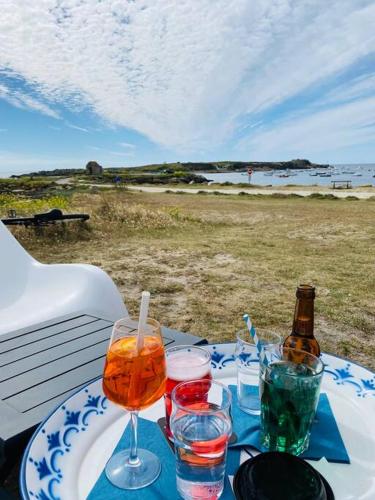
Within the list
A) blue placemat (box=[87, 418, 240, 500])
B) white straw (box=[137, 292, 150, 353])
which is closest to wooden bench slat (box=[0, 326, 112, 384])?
blue placemat (box=[87, 418, 240, 500])

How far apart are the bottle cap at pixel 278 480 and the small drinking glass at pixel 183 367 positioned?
0.24m

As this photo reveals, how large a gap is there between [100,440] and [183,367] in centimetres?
28

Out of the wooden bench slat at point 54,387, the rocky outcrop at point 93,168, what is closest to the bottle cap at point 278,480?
the wooden bench slat at point 54,387

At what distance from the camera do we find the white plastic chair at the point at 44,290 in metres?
2.51

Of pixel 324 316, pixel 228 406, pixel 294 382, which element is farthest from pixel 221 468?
pixel 324 316

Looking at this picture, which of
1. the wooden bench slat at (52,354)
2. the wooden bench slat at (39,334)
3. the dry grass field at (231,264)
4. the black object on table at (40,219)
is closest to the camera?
the wooden bench slat at (52,354)

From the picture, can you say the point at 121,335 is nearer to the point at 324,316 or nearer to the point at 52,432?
the point at 52,432

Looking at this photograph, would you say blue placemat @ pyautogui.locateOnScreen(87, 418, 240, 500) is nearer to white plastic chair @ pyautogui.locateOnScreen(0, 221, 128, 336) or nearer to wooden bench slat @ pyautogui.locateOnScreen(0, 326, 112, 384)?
wooden bench slat @ pyautogui.locateOnScreen(0, 326, 112, 384)

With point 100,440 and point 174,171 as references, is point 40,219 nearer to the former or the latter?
point 100,440

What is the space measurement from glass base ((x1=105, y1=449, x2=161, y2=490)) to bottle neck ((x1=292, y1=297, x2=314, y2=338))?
557 millimetres

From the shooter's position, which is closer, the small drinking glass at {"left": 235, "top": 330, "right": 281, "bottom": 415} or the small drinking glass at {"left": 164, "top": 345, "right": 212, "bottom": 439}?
the small drinking glass at {"left": 164, "top": 345, "right": 212, "bottom": 439}

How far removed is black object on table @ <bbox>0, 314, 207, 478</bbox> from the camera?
3.76 feet

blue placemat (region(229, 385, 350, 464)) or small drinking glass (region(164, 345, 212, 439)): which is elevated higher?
small drinking glass (region(164, 345, 212, 439))

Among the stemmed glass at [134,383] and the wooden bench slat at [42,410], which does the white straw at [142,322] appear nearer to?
the stemmed glass at [134,383]
